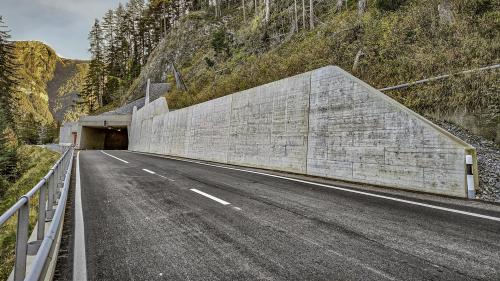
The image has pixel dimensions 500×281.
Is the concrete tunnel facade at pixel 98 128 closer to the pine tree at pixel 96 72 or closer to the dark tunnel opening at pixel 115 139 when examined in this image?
the dark tunnel opening at pixel 115 139

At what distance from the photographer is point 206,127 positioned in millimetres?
18625

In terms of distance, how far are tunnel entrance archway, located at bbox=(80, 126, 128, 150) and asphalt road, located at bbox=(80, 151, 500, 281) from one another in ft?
149

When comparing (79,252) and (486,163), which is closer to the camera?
(79,252)

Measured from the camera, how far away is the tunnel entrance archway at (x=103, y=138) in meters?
46.0

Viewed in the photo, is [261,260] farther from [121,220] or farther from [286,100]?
[286,100]

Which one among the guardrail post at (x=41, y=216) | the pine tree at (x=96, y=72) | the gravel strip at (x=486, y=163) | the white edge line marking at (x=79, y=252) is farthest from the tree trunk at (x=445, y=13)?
the pine tree at (x=96, y=72)

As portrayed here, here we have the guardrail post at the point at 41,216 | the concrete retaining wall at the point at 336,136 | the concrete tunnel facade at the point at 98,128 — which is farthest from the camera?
the concrete tunnel facade at the point at 98,128

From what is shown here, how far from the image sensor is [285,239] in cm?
398

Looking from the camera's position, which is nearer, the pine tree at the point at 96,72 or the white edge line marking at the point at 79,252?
the white edge line marking at the point at 79,252

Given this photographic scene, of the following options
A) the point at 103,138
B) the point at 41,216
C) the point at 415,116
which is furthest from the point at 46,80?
the point at 415,116

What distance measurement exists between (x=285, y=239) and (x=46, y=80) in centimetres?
19870

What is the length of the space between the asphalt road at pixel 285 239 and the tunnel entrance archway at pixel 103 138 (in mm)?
45353

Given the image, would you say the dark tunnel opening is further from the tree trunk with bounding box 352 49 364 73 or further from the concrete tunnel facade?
the tree trunk with bounding box 352 49 364 73

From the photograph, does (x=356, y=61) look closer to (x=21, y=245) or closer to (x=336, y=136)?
(x=336, y=136)
